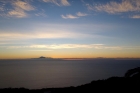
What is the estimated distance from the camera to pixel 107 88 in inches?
784

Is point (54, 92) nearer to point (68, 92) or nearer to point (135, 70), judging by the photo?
point (68, 92)

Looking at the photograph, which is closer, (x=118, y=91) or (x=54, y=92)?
(x=118, y=91)

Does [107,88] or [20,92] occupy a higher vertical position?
[107,88]

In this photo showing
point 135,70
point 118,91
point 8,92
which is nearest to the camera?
point 118,91

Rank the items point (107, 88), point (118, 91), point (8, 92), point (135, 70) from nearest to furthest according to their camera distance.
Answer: point (118, 91) < point (107, 88) < point (8, 92) < point (135, 70)

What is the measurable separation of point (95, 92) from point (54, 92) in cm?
543

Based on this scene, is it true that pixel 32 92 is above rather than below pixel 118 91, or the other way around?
below

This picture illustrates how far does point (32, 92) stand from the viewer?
23797mm

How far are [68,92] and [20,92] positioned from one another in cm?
747

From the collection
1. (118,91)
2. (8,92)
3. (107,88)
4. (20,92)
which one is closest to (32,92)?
(20,92)

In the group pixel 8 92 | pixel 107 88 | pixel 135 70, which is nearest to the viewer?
pixel 107 88

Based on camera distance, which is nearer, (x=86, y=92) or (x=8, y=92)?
(x=86, y=92)

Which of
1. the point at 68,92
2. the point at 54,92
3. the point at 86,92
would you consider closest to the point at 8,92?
the point at 54,92

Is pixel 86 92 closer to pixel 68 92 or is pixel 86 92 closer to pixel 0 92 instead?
pixel 68 92
